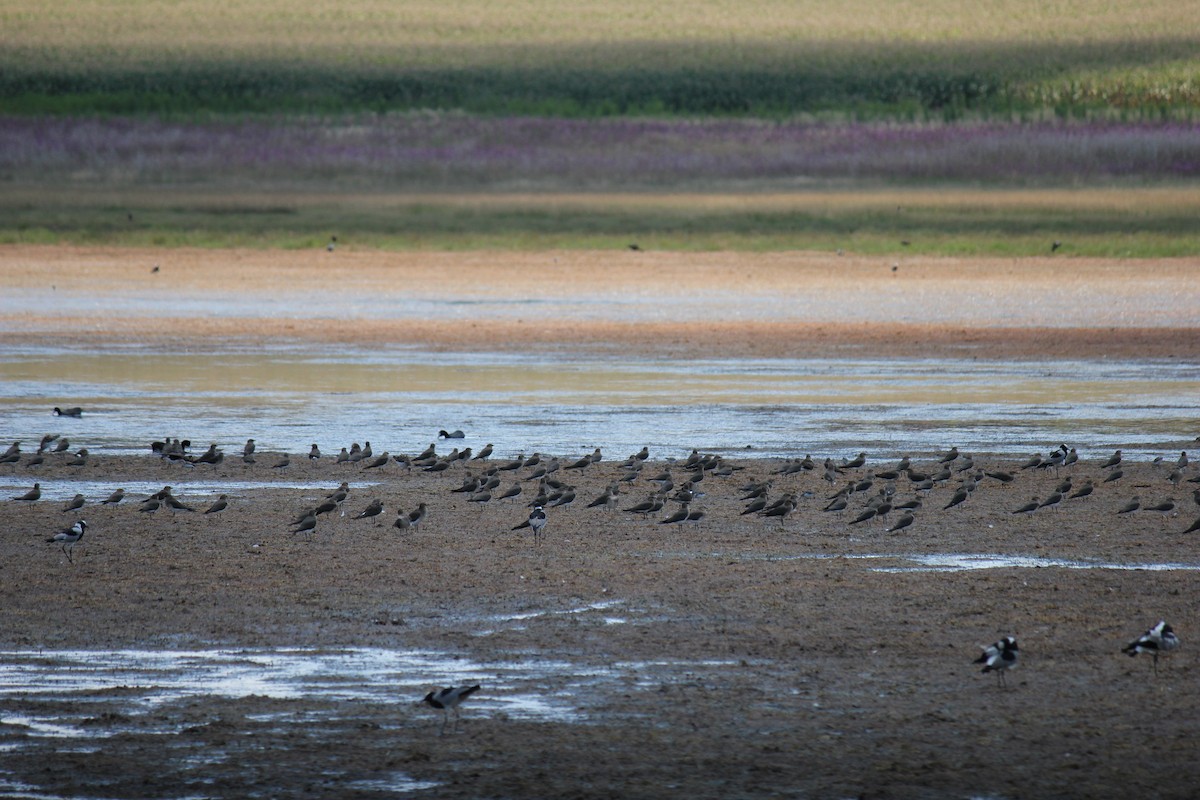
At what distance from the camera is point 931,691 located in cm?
820

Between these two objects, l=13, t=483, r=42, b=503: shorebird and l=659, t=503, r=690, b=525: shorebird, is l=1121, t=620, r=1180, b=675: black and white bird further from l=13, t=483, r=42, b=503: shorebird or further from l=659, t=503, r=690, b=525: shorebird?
l=13, t=483, r=42, b=503: shorebird

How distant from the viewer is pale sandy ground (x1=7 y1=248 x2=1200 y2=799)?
7117 millimetres

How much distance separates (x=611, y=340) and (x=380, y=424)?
8620mm

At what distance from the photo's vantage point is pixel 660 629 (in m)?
9.35

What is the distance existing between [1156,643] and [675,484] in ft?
19.5

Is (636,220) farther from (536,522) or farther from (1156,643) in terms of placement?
(1156,643)

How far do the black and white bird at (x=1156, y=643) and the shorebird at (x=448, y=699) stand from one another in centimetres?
310

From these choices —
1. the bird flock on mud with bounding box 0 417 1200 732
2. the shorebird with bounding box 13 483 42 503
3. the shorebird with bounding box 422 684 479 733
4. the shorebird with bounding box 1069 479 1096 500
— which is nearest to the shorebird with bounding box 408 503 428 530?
the bird flock on mud with bounding box 0 417 1200 732

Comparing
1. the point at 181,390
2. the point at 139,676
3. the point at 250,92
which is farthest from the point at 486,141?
the point at 139,676

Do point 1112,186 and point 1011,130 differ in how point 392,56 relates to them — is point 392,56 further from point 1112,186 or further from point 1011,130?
point 1112,186

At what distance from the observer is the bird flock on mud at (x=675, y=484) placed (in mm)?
12500

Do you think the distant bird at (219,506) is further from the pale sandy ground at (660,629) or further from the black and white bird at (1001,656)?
the black and white bird at (1001,656)

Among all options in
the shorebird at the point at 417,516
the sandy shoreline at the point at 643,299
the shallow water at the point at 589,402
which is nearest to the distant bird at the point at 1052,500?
the shallow water at the point at 589,402

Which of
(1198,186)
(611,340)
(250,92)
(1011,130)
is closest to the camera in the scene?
(611,340)
